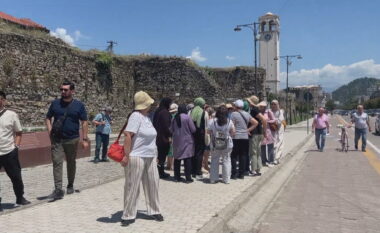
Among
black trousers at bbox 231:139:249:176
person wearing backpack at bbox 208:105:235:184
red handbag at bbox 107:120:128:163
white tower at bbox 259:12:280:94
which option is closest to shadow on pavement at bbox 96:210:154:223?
red handbag at bbox 107:120:128:163

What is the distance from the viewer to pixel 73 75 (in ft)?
74.2

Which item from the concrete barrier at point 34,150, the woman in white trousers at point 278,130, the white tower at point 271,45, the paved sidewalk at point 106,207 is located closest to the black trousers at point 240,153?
the paved sidewalk at point 106,207

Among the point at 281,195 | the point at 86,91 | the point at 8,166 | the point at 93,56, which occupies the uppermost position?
the point at 93,56

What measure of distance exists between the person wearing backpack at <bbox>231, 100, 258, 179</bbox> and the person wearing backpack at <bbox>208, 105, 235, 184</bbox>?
16.8 inches

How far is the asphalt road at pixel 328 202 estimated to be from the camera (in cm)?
620

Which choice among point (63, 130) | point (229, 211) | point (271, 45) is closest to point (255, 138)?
point (229, 211)

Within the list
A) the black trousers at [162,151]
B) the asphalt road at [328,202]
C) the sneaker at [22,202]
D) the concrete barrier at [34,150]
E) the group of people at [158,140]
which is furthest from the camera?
the concrete barrier at [34,150]

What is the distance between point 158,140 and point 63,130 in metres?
2.72

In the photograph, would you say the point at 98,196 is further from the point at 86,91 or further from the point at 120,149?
the point at 86,91

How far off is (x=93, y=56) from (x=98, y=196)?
18.3 meters

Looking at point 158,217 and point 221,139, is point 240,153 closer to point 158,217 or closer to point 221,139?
point 221,139

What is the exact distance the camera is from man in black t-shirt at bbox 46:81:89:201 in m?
7.18

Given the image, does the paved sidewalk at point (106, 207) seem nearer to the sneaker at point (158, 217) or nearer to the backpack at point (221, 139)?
the sneaker at point (158, 217)

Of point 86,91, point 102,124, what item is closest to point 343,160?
point 102,124
